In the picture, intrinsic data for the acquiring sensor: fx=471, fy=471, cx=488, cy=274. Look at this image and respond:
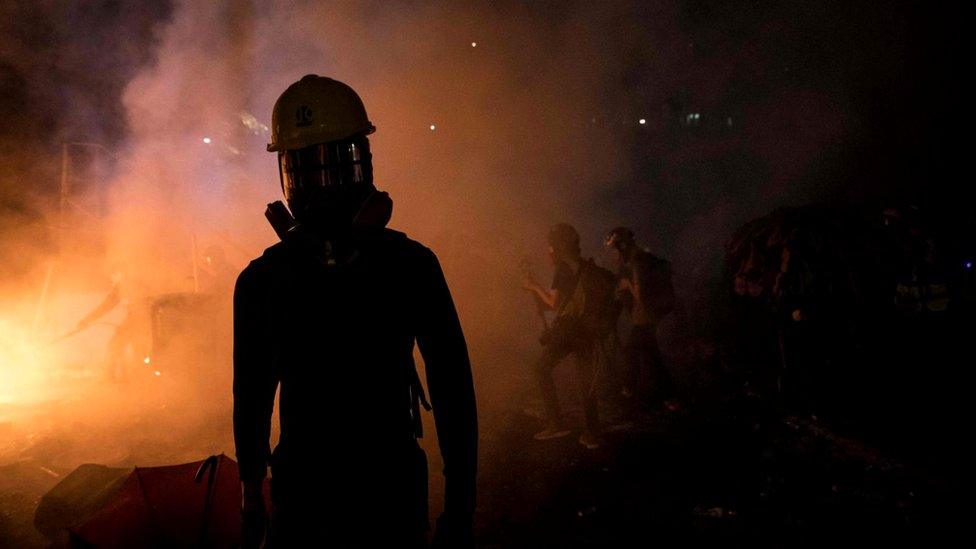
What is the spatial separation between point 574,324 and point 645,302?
104cm

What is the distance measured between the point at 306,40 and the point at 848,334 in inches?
457

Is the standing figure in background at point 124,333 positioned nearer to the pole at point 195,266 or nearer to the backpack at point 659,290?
the pole at point 195,266

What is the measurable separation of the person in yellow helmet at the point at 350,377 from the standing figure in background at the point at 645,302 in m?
4.35

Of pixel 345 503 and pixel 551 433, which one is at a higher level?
pixel 345 503

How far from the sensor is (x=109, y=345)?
25.2 ft

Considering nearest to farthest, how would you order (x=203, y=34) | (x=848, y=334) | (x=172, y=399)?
(x=848, y=334), (x=172, y=399), (x=203, y=34)

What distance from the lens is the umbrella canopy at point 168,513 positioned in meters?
2.07

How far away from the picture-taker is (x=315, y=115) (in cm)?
153

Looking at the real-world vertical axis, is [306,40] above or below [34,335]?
above

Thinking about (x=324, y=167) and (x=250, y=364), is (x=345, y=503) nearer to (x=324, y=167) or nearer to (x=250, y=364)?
(x=250, y=364)

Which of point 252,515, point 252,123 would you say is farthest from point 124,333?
point 252,515

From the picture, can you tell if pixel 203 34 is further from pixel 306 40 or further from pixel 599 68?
Result: pixel 599 68

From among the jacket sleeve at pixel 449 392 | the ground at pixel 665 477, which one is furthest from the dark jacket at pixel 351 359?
the ground at pixel 665 477

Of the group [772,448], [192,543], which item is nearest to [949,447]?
[772,448]
